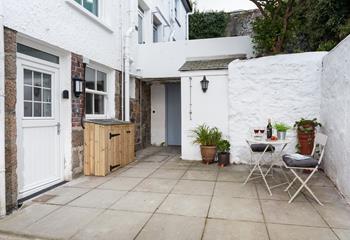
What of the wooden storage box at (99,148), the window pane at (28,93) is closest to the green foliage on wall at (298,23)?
the wooden storage box at (99,148)

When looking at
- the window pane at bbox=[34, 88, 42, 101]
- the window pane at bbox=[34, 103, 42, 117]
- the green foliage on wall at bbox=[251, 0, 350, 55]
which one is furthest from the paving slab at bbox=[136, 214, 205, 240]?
the green foliage on wall at bbox=[251, 0, 350, 55]

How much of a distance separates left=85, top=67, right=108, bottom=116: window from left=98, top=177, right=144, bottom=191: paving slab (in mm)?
1751

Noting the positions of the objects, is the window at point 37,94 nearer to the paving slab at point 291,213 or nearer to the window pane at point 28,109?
the window pane at point 28,109

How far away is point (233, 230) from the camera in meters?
2.94

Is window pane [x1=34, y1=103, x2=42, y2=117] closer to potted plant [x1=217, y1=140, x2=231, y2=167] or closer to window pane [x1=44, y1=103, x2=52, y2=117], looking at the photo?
window pane [x1=44, y1=103, x2=52, y2=117]

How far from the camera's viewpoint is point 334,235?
110 inches

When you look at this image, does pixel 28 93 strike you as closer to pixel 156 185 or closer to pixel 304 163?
pixel 156 185

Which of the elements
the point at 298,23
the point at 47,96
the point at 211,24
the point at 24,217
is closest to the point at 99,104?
the point at 47,96

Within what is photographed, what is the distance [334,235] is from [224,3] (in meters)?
16.2

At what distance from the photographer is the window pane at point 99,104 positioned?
6.23m

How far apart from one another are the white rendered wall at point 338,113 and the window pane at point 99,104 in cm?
489

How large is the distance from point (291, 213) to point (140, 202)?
202 cm

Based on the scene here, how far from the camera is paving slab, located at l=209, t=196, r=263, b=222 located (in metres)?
3.29

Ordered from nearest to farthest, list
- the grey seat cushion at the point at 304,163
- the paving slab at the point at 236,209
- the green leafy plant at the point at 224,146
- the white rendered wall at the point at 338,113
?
the paving slab at the point at 236,209 < the grey seat cushion at the point at 304,163 < the white rendered wall at the point at 338,113 < the green leafy plant at the point at 224,146
